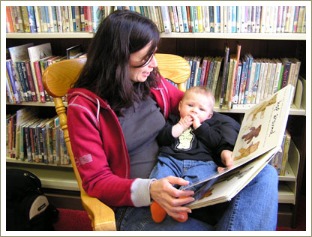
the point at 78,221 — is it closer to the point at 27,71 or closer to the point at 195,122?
the point at 27,71

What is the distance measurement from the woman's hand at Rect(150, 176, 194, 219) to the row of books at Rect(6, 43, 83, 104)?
3.22 ft

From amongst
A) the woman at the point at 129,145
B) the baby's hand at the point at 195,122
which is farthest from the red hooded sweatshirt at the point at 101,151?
the baby's hand at the point at 195,122

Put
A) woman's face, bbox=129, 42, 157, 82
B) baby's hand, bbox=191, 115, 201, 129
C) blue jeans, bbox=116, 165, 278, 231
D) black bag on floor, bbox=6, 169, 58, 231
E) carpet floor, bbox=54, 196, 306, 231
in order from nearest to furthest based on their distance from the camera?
1. blue jeans, bbox=116, 165, 278, 231
2. woman's face, bbox=129, 42, 157, 82
3. baby's hand, bbox=191, 115, 201, 129
4. black bag on floor, bbox=6, 169, 58, 231
5. carpet floor, bbox=54, 196, 306, 231

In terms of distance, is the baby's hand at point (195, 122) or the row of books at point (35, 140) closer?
the baby's hand at point (195, 122)

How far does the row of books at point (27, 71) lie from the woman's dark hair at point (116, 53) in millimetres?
620

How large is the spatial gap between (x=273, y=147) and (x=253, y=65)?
2.75ft

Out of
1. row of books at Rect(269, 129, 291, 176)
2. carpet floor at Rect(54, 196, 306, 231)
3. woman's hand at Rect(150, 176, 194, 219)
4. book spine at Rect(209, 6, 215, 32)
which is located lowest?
carpet floor at Rect(54, 196, 306, 231)

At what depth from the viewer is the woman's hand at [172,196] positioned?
2.71ft

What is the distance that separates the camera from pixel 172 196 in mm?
829

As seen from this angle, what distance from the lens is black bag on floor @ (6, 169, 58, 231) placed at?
1.52 metres

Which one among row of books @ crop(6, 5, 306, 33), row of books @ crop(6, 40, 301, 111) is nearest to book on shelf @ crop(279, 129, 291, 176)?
row of books @ crop(6, 40, 301, 111)

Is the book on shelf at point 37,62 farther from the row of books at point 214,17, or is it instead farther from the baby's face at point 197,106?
the baby's face at point 197,106

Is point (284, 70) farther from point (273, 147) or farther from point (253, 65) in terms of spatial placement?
point (273, 147)

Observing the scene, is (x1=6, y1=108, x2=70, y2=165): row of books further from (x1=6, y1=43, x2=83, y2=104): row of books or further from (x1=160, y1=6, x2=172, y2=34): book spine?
(x1=160, y1=6, x2=172, y2=34): book spine
